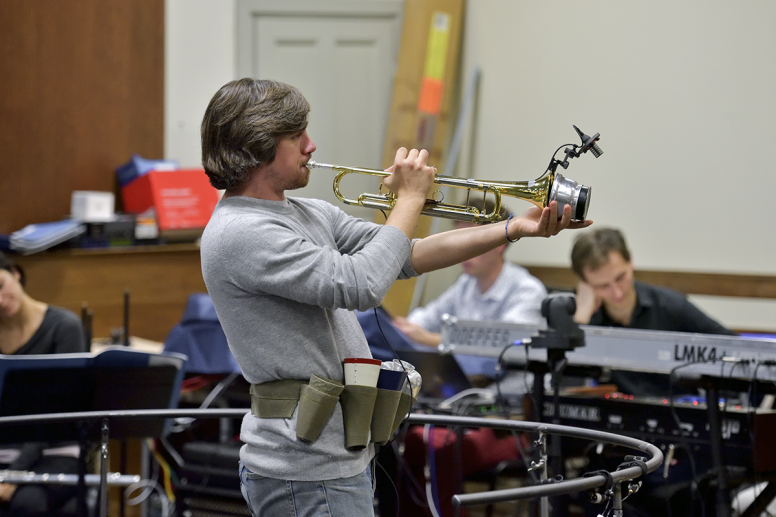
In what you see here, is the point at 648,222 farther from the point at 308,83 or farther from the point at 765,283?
the point at 308,83

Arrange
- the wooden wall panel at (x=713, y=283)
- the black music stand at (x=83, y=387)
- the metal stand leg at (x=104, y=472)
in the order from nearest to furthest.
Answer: the metal stand leg at (x=104, y=472)
the black music stand at (x=83, y=387)
the wooden wall panel at (x=713, y=283)

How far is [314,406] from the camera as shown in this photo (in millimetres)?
1552

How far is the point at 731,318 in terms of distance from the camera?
438 centimetres

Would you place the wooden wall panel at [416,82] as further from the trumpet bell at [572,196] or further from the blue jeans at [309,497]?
the blue jeans at [309,497]

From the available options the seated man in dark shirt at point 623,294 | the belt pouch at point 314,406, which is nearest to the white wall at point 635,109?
the seated man in dark shirt at point 623,294

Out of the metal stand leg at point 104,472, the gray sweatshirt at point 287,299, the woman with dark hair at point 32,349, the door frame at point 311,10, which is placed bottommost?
the woman with dark hair at point 32,349

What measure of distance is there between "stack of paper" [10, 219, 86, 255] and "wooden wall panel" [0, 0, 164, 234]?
1.16 feet

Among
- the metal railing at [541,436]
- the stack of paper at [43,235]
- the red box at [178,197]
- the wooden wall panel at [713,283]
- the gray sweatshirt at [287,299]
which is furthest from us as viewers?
the red box at [178,197]

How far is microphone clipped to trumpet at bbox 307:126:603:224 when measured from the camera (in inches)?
65.9

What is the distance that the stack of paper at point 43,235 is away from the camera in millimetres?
4285

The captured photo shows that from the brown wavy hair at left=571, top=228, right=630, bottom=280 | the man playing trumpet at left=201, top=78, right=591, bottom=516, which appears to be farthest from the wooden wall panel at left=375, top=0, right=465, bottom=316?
the man playing trumpet at left=201, top=78, right=591, bottom=516

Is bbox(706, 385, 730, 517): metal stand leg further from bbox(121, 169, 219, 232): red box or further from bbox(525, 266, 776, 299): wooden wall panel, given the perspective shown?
bbox(121, 169, 219, 232): red box

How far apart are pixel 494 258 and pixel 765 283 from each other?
4.44 feet

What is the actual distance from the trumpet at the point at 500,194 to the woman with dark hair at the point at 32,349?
6.46 feet
